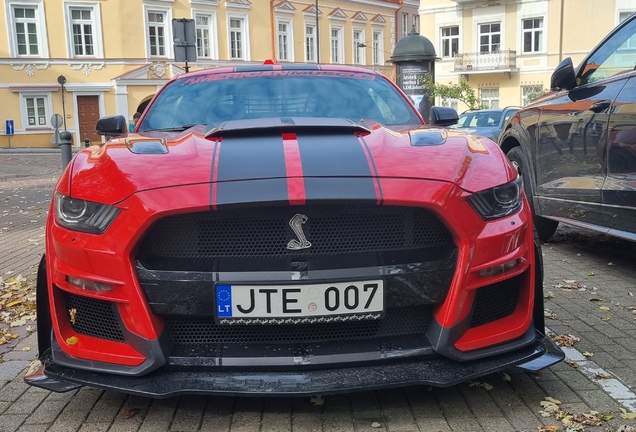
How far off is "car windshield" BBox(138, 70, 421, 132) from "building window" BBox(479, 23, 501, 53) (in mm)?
37673

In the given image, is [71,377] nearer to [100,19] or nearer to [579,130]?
[579,130]

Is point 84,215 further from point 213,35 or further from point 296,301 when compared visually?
point 213,35

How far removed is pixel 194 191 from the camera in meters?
2.54

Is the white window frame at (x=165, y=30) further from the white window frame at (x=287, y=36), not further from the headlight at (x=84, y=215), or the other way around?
the headlight at (x=84, y=215)

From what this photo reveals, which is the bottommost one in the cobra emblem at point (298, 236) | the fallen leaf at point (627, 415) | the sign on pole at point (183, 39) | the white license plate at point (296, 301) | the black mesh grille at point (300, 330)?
the fallen leaf at point (627, 415)

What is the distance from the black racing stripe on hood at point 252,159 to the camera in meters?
2.60

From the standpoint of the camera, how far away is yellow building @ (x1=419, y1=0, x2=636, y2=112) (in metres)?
37.1

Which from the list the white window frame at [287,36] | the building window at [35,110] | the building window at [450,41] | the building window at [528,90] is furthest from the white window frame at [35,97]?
the building window at [528,90]

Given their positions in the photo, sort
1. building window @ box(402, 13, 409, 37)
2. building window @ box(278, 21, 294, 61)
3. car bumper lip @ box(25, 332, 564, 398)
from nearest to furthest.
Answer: car bumper lip @ box(25, 332, 564, 398) → building window @ box(278, 21, 294, 61) → building window @ box(402, 13, 409, 37)

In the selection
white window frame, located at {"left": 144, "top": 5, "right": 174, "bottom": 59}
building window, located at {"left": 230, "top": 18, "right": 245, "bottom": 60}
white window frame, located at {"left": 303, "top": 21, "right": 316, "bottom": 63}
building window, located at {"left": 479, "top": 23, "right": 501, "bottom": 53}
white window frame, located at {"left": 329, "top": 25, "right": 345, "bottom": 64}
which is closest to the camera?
white window frame, located at {"left": 144, "top": 5, "right": 174, "bottom": 59}

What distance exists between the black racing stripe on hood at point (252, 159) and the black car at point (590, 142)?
2614mm

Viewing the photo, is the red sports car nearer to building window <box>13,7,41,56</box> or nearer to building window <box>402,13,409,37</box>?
building window <box>13,7,41,56</box>

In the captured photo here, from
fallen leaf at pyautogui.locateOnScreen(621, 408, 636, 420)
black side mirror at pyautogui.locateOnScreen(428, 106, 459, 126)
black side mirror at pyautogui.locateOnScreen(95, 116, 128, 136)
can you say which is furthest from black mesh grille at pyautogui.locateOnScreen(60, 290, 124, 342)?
black side mirror at pyautogui.locateOnScreen(428, 106, 459, 126)

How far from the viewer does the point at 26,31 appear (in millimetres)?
35500
